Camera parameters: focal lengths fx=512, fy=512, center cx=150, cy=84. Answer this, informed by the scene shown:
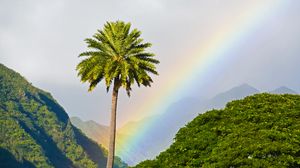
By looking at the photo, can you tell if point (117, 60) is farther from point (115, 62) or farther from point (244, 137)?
point (244, 137)

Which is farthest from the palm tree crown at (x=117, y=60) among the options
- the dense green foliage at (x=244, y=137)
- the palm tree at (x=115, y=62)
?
the dense green foliage at (x=244, y=137)

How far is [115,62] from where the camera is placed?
52.5m

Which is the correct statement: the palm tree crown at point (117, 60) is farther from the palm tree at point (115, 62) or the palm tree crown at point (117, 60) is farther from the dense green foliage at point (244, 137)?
the dense green foliage at point (244, 137)

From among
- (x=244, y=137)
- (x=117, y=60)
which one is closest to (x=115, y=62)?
(x=117, y=60)

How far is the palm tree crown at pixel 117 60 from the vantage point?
51812 mm

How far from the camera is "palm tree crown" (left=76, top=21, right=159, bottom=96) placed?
51.8 metres

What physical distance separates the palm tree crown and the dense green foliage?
15.1 m

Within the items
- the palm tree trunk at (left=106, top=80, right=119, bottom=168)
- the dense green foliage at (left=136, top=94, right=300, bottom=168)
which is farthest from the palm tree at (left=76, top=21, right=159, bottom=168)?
the dense green foliage at (left=136, top=94, right=300, bottom=168)

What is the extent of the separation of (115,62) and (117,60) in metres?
0.38

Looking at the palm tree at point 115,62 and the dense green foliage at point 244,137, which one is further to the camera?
the palm tree at point 115,62

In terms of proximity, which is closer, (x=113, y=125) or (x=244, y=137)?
(x=244, y=137)

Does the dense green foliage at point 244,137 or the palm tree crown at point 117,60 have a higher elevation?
the palm tree crown at point 117,60

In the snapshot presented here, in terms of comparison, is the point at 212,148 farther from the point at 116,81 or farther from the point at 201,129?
the point at 116,81

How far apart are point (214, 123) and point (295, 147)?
26.8 ft
